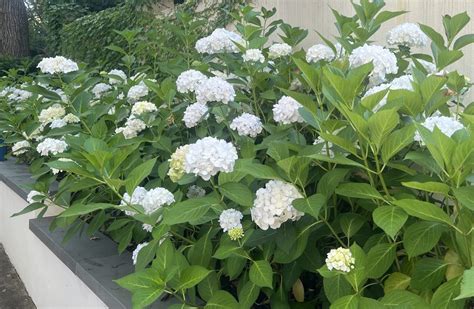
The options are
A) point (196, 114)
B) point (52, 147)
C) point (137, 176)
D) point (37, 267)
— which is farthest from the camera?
point (37, 267)

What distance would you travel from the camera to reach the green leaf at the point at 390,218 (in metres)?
1.06

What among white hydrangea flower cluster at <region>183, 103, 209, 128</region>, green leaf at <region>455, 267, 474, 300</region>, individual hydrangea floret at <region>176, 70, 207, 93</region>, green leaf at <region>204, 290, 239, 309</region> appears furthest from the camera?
individual hydrangea floret at <region>176, 70, 207, 93</region>

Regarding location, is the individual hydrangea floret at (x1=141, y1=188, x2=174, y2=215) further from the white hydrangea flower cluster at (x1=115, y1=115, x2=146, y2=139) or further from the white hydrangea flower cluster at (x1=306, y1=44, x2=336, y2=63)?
the white hydrangea flower cluster at (x1=306, y1=44, x2=336, y2=63)

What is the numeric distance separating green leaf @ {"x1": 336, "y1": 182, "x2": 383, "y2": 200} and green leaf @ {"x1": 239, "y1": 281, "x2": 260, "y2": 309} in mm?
371

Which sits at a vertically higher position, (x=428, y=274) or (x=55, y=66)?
(x=55, y=66)

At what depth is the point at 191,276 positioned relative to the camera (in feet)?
4.37

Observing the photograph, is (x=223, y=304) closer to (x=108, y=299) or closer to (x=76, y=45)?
(x=108, y=299)

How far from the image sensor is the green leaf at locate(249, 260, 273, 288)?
4.14 ft

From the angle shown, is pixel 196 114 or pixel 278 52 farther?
pixel 278 52

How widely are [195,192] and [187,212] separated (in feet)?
1.70

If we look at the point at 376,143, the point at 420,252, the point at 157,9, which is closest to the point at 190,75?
the point at 376,143

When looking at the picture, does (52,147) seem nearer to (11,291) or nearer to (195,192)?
(195,192)

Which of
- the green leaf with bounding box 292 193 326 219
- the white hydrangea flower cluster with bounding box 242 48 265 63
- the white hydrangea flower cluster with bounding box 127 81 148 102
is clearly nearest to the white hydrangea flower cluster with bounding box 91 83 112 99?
the white hydrangea flower cluster with bounding box 127 81 148 102

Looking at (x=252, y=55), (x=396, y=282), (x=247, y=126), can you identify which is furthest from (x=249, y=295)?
(x=252, y=55)
